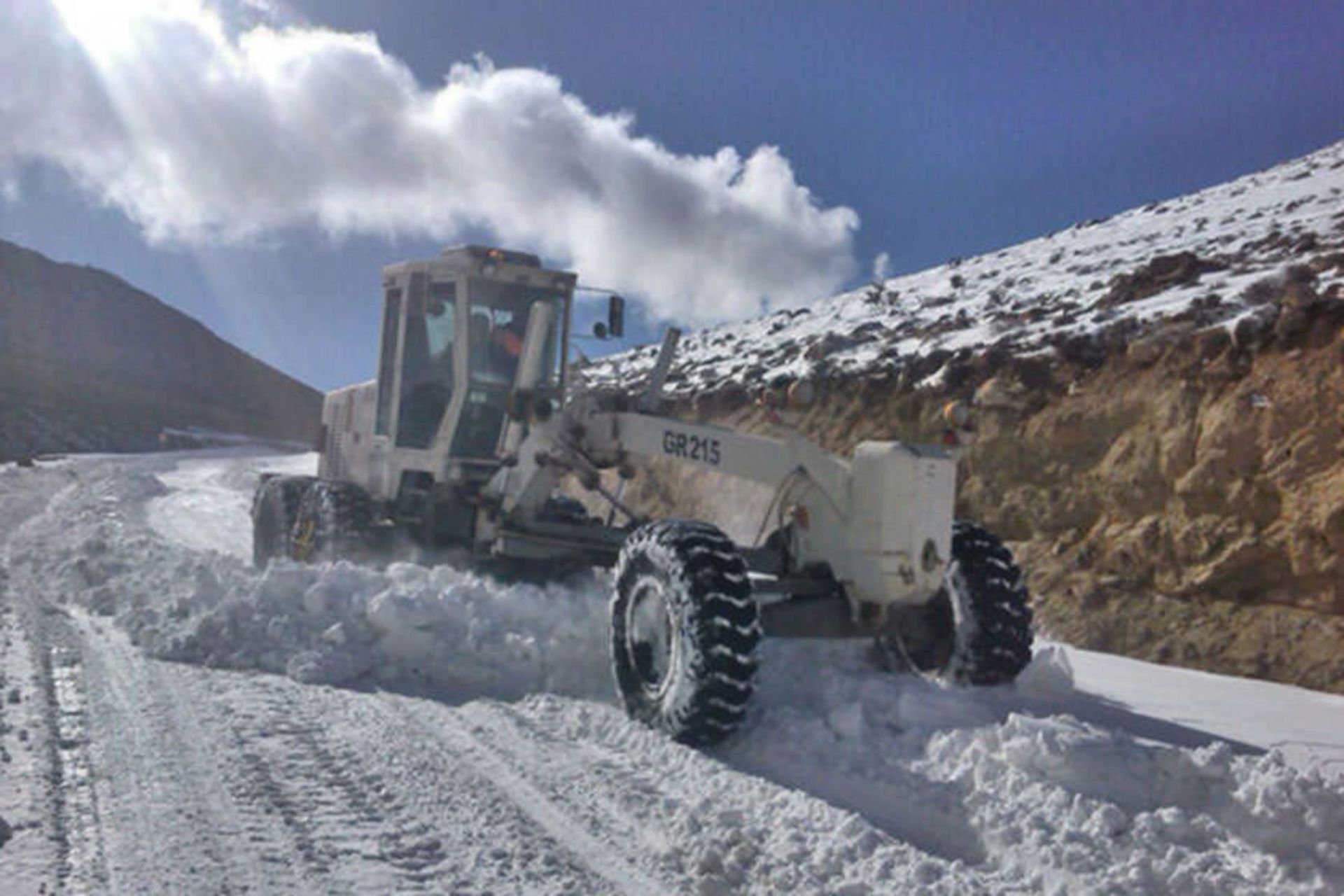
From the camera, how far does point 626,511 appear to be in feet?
26.0

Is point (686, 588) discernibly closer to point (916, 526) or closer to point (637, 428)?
point (916, 526)

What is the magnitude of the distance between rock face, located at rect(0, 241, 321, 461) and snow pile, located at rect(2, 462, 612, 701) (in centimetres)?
4745

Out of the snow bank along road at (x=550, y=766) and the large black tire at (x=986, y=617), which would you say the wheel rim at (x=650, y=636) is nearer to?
the snow bank along road at (x=550, y=766)

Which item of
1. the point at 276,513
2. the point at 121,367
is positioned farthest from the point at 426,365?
the point at 121,367

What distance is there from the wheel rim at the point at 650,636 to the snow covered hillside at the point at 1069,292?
6.87 meters

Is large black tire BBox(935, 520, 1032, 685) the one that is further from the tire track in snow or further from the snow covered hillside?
the snow covered hillside

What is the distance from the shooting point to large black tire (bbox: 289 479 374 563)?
31.6 ft

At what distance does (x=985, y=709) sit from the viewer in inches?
223

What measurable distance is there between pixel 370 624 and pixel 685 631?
2663 mm

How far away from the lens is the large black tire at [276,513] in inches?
430

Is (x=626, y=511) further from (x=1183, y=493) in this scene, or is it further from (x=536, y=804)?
(x=1183, y=493)

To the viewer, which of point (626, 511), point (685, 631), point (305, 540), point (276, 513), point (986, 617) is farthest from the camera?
point (276, 513)

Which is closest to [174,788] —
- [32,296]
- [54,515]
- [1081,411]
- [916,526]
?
[916,526]

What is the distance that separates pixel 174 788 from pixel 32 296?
9638 cm
